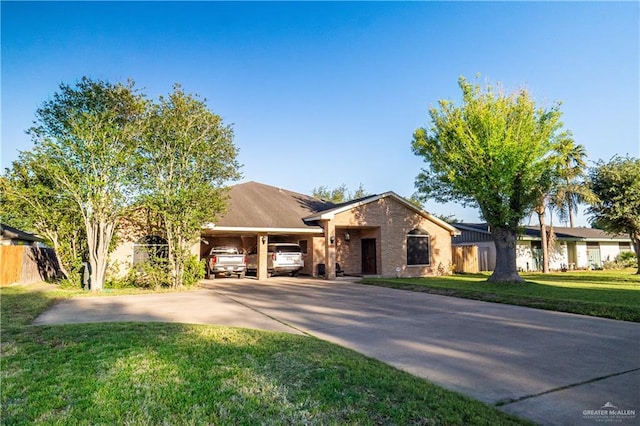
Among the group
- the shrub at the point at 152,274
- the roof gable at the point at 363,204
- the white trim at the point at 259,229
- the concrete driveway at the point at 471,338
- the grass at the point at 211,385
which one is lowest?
the concrete driveway at the point at 471,338

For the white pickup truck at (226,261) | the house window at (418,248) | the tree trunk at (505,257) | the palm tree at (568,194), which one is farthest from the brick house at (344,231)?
the palm tree at (568,194)

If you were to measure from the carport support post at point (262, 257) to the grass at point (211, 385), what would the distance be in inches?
550

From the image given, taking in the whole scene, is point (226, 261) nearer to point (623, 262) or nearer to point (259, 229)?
point (259, 229)

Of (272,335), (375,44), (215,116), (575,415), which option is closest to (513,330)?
(575,415)

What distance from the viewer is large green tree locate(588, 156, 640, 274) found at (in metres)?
21.3

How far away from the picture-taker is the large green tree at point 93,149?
13617mm

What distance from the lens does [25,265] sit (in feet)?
57.6

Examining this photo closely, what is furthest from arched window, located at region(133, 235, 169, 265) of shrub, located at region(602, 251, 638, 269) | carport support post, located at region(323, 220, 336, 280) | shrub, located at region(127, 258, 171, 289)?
shrub, located at region(602, 251, 638, 269)

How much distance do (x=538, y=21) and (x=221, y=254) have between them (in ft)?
54.7

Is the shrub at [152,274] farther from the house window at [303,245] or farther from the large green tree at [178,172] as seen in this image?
the house window at [303,245]

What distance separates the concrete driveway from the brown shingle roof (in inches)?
299

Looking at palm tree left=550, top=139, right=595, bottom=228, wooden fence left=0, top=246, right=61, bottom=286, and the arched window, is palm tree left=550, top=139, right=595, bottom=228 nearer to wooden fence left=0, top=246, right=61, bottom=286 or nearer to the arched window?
the arched window

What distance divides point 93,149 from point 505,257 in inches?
705

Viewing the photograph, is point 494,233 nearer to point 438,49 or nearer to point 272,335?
point 438,49
